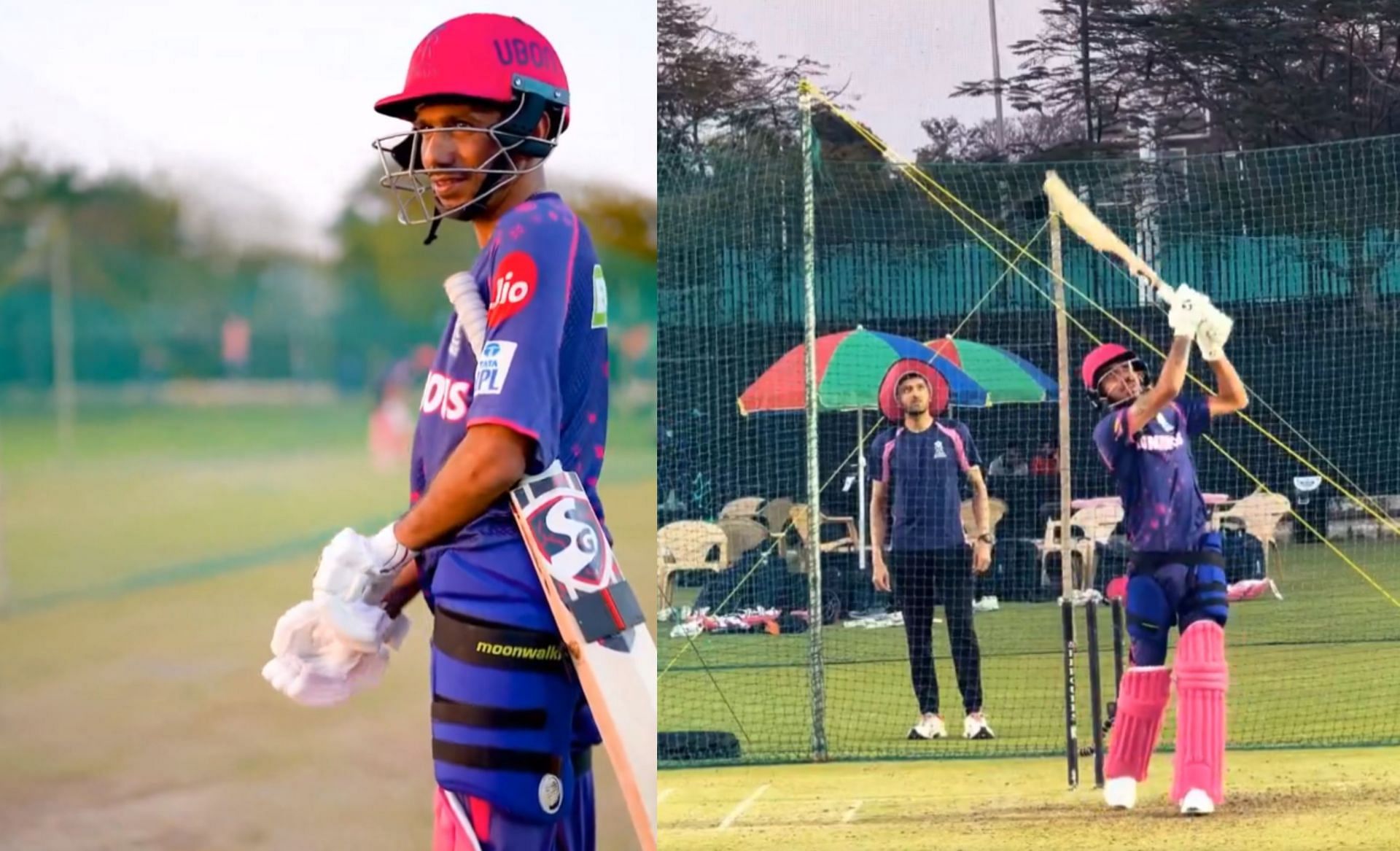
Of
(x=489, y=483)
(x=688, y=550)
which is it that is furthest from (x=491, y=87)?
(x=688, y=550)

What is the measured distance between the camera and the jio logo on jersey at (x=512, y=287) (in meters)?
2.06

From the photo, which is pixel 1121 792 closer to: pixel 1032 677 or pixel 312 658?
pixel 1032 677

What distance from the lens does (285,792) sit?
364 cm

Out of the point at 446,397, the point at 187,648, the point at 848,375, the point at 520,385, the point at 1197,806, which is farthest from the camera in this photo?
the point at 848,375

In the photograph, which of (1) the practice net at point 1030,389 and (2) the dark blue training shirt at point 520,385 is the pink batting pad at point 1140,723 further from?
(2) the dark blue training shirt at point 520,385

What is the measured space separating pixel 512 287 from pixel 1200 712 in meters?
2.75

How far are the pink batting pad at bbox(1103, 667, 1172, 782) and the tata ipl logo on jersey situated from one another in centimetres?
265

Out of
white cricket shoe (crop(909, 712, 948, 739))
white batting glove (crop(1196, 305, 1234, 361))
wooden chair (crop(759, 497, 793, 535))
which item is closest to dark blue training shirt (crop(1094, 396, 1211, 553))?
white batting glove (crop(1196, 305, 1234, 361))

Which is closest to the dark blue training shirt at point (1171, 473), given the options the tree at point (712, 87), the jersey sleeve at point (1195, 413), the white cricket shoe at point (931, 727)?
the jersey sleeve at point (1195, 413)

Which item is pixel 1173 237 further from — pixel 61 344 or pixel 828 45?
pixel 61 344

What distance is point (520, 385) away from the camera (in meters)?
2.02

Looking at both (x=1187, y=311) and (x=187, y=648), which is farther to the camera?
(x=1187, y=311)

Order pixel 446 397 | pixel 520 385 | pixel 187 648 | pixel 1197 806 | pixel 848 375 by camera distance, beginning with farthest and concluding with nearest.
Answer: pixel 848 375, pixel 1197 806, pixel 187 648, pixel 446 397, pixel 520 385

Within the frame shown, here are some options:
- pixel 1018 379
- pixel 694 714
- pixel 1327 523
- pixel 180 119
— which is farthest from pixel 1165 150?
pixel 180 119
